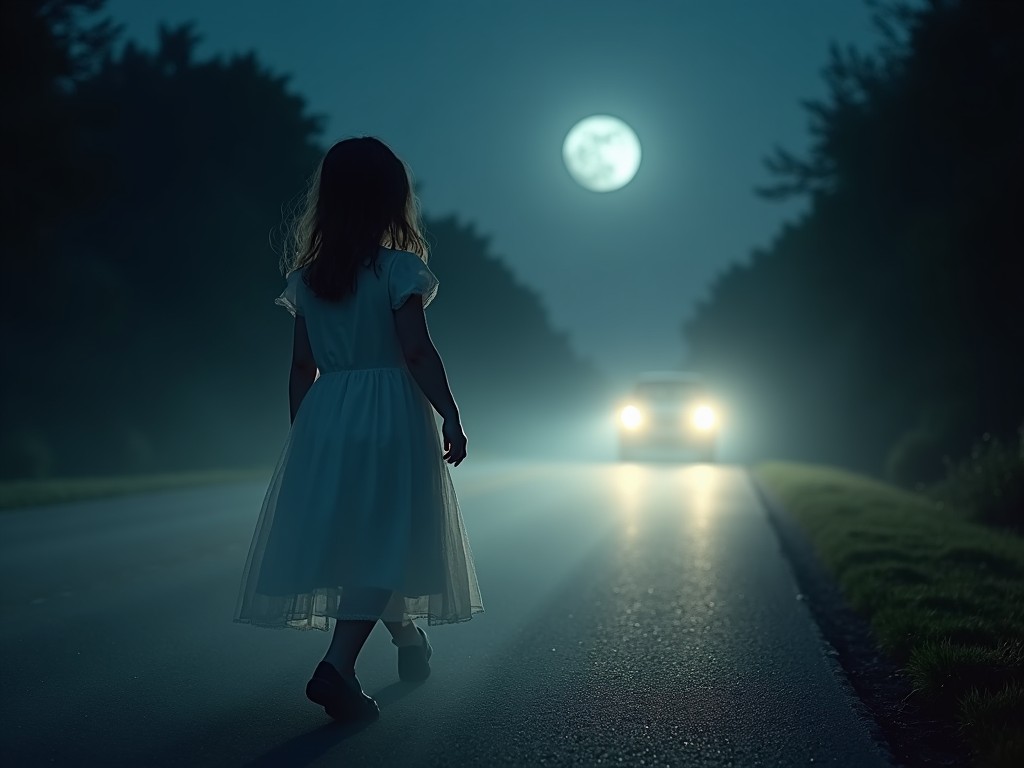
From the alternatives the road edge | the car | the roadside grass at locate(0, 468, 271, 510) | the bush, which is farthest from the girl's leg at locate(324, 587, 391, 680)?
the car

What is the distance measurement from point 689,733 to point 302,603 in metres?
1.62

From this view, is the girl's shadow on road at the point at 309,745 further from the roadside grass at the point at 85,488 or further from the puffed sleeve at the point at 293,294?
the roadside grass at the point at 85,488

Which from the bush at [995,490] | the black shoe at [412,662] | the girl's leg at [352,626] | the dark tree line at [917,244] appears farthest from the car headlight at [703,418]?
the girl's leg at [352,626]

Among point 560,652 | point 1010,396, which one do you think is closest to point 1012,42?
point 1010,396

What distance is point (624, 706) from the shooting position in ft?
17.6

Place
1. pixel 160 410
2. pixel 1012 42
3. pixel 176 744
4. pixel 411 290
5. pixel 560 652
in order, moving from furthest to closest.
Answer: pixel 160 410 → pixel 1012 42 → pixel 560 652 → pixel 411 290 → pixel 176 744

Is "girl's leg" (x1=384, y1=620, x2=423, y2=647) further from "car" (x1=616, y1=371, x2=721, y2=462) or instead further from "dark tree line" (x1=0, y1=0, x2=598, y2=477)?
"car" (x1=616, y1=371, x2=721, y2=462)

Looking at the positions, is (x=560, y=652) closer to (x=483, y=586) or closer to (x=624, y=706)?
(x=624, y=706)

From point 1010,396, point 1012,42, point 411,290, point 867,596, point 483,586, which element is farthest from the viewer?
point 1010,396

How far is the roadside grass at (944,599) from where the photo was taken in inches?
193

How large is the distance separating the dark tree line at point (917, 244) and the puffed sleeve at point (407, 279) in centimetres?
1839

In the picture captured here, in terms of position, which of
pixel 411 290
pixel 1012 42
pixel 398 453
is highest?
pixel 1012 42

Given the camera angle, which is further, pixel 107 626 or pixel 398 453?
pixel 107 626

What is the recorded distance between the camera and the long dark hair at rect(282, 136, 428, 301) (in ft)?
17.3
